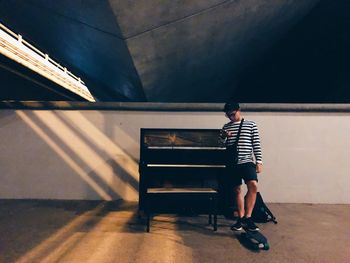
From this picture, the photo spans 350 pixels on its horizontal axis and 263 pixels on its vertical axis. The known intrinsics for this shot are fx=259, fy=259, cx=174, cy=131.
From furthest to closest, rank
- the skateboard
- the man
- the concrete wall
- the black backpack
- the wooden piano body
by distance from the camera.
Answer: the concrete wall → the black backpack → the wooden piano body → the man → the skateboard

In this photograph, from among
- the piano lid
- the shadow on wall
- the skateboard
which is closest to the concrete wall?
the shadow on wall

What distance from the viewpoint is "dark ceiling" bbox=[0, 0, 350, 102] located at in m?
5.09

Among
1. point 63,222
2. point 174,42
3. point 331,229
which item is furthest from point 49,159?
point 331,229

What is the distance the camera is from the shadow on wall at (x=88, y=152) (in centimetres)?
569

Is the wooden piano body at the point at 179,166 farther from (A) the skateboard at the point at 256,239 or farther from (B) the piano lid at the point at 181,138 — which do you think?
(A) the skateboard at the point at 256,239

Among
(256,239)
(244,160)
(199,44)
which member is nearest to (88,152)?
(244,160)

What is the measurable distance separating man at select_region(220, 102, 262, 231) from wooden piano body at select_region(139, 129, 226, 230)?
11.6 inches

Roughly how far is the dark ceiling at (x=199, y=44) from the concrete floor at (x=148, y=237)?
3.49 meters

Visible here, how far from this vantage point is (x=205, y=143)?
457cm

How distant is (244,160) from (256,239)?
111 centimetres

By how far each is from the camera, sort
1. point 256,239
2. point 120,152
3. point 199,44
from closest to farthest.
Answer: point 256,239, point 120,152, point 199,44

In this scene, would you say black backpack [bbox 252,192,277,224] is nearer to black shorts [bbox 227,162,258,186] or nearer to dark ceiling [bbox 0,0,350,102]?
black shorts [bbox 227,162,258,186]

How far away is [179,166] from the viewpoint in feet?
13.7

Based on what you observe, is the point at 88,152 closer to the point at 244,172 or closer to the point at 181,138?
the point at 181,138
